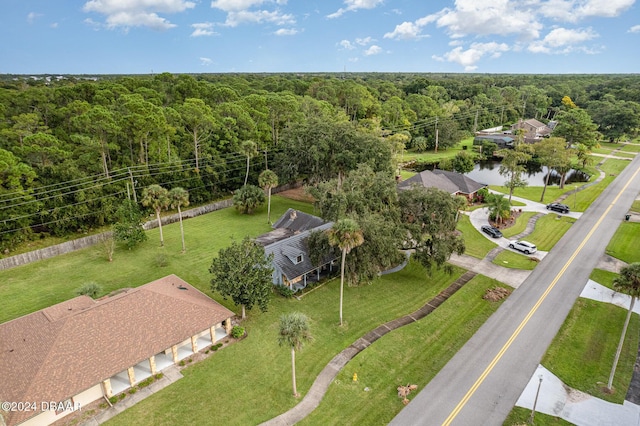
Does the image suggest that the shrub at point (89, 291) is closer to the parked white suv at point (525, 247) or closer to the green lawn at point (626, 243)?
the parked white suv at point (525, 247)

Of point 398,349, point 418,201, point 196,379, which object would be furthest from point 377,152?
point 196,379

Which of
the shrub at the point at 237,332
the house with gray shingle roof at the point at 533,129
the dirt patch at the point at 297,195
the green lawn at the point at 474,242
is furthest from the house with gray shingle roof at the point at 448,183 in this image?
the house with gray shingle roof at the point at 533,129

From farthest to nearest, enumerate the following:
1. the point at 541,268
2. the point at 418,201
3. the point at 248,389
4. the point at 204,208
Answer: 1. the point at 204,208
2. the point at 541,268
3. the point at 418,201
4. the point at 248,389

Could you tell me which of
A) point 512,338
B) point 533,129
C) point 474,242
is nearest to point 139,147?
point 474,242

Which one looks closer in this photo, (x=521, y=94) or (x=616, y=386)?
(x=616, y=386)

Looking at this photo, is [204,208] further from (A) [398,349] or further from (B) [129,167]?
(A) [398,349]
